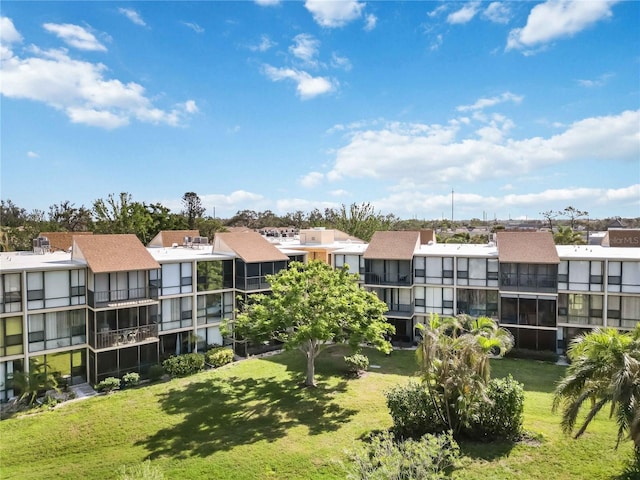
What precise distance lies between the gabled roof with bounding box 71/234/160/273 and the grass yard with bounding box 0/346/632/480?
735 cm

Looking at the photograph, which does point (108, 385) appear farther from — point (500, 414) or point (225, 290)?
point (500, 414)

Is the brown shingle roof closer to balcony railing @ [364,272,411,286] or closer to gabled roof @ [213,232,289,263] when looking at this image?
gabled roof @ [213,232,289,263]

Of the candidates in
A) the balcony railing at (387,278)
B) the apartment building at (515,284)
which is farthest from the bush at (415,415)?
the balcony railing at (387,278)

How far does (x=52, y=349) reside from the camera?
86.4ft

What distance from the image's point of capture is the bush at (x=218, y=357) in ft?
99.9

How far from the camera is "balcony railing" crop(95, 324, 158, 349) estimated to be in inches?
1054

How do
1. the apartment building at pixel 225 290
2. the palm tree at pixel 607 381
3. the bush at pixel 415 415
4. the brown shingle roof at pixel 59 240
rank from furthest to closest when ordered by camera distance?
the brown shingle roof at pixel 59 240 → the apartment building at pixel 225 290 → the bush at pixel 415 415 → the palm tree at pixel 607 381

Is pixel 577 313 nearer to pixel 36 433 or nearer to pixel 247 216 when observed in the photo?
pixel 36 433

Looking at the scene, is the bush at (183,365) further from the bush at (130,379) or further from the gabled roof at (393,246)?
the gabled roof at (393,246)

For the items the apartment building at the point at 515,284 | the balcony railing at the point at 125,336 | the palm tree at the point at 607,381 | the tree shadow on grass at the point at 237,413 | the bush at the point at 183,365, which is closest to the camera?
the palm tree at the point at 607,381

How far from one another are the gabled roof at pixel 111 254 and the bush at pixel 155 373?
6.21 m

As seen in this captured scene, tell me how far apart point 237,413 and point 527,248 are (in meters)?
23.6

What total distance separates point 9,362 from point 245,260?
15298 mm

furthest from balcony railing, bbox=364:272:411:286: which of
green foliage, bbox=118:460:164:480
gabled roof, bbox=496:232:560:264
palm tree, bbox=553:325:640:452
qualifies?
green foliage, bbox=118:460:164:480
